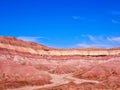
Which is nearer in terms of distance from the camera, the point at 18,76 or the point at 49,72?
the point at 18,76

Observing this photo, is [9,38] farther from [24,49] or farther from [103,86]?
[103,86]

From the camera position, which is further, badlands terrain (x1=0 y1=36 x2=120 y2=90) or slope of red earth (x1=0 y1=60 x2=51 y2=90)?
slope of red earth (x1=0 y1=60 x2=51 y2=90)

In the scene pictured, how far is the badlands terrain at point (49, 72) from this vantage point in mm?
89250

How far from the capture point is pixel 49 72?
146m

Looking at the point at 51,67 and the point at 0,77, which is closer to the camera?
the point at 0,77

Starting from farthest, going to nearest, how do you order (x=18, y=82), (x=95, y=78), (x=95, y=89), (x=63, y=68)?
(x=63, y=68)
(x=95, y=78)
(x=18, y=82)
(x=95, y=89)

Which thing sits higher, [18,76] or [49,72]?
[49,72]

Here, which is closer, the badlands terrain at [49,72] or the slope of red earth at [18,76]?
the badlands terrain at [49,72]

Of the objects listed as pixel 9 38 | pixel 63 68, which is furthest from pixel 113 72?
pixel 9 38

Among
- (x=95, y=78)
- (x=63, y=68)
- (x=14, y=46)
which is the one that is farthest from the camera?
(x=14, y=46)

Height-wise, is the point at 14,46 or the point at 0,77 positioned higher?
the point at 14,46

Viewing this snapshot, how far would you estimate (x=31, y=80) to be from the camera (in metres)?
97.3

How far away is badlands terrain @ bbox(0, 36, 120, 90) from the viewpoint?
8925cm

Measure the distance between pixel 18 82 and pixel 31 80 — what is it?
546cm
